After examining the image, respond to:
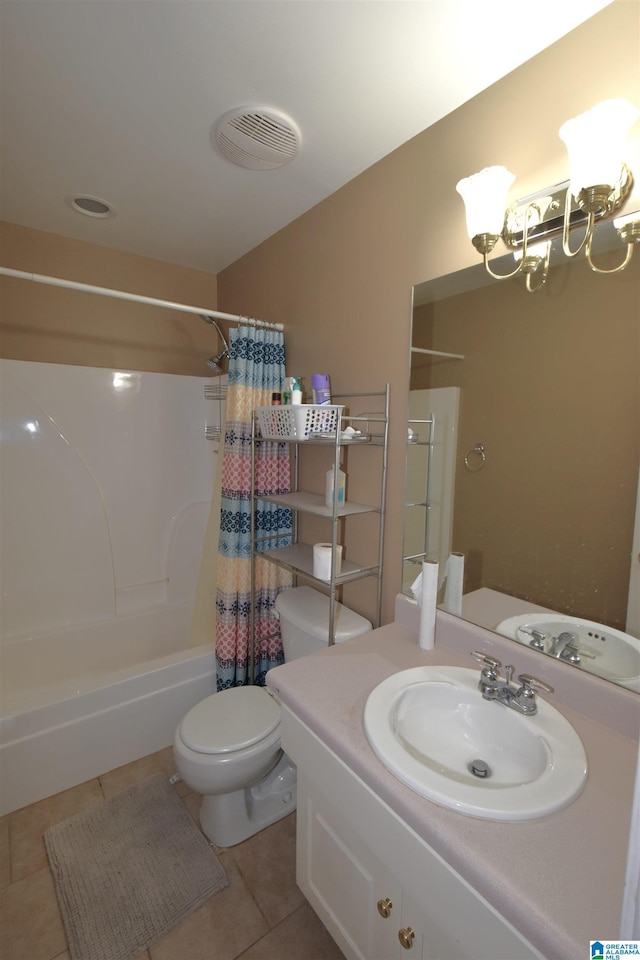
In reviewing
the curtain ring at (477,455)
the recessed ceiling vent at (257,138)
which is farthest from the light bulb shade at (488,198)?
the recessed ceiling vent at (257,138)

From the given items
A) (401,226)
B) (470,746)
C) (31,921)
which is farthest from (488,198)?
(31,921)

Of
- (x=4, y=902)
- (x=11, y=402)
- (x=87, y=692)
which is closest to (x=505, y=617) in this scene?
(x=87, y=692)

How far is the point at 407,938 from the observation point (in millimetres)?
830

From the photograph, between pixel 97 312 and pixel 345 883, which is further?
pixel 97 312

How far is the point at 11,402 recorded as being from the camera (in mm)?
2152

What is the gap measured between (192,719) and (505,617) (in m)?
1.17

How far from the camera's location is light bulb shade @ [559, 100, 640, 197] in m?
0.85

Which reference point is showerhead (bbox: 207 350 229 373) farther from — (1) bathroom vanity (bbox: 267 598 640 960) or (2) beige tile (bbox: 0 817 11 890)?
(2) beige tile (bbox: 0 817 11 890)

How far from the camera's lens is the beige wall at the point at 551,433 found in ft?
3.11

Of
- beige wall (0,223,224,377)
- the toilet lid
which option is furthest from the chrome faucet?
beige wall (0,223,224,377)

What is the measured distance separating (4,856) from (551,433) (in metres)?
2.25

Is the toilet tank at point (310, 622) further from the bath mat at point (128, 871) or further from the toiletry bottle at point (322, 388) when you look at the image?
the toiletry bottle at point (322, 388)

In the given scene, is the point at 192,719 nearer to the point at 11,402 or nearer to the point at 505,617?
the point at 505,617

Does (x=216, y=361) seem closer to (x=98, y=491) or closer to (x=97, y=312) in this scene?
(x=97, y=312)
